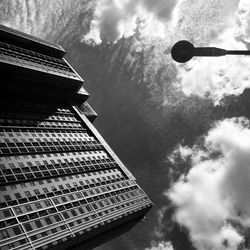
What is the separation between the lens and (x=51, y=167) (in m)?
88.5

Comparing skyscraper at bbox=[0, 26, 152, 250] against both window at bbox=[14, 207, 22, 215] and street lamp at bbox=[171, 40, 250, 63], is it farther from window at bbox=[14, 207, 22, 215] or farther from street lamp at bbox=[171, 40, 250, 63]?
street lamp at bbox=[171, 40, 250, 63]

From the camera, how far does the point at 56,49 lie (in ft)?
510

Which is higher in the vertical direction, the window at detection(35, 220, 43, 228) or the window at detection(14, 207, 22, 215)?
the window at detection(35, 220, 43, 228)

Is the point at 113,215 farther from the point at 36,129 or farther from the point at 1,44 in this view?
the point at 1,44

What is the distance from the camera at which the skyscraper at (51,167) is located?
221 feet

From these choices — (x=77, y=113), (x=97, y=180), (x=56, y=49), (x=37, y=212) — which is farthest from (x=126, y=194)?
(x=56, y=49)

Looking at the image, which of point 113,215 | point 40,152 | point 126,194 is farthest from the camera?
point 126,194

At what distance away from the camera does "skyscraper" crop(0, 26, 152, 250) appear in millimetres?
67375

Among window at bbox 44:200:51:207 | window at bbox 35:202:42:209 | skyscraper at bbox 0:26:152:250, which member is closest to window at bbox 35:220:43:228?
skyscraper at bbox 0:26:152:250

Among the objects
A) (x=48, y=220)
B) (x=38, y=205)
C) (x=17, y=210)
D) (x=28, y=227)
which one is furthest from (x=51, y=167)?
(x=28, y=227)

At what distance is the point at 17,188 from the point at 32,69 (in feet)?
188

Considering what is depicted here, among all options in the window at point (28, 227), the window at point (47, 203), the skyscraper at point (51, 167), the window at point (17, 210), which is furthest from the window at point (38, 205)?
the window at point (28, 227)

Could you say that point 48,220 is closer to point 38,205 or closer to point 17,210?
point 38,205

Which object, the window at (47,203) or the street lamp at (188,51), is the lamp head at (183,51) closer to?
the street lamp at (188,51)
